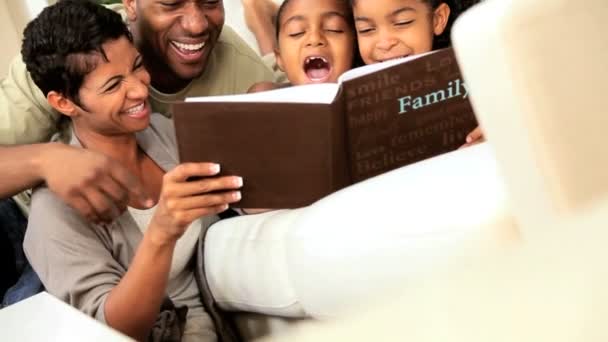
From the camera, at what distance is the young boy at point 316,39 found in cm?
139

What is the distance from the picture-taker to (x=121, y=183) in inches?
47.6

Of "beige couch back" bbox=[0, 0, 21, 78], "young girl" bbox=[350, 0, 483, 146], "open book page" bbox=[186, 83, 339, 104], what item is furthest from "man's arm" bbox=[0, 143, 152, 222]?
"beige couch back" bbox=[0, 0, 21, 78]

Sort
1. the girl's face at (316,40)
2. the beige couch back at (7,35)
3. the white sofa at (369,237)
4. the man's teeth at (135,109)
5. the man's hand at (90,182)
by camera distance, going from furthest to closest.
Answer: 1. the beige couch back at (7,35)
2. the girl's face at (316,40)
3. the man's teeth at (135,109)
4. the man's hand at (90,182)
5. the white sofa at (369,237)

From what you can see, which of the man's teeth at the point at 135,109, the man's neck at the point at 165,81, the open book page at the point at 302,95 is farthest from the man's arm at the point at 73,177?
the man's neck at the point at 165,81

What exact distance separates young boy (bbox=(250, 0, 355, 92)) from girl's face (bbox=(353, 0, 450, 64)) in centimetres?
5

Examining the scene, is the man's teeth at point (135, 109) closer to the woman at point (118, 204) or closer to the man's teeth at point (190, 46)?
the woman at point (118, 204)

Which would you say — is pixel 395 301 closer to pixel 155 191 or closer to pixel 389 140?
pixel 389 140

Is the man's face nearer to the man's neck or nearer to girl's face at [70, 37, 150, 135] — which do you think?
the man's neck

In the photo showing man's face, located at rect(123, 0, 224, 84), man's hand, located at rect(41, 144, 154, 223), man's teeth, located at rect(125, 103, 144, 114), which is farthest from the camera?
man's face, located at rect(123, 0, 224, 84)

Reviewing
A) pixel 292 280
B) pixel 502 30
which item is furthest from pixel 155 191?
pixel 502 30

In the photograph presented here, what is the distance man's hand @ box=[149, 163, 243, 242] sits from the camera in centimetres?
97

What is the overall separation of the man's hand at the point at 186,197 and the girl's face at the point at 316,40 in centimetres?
47

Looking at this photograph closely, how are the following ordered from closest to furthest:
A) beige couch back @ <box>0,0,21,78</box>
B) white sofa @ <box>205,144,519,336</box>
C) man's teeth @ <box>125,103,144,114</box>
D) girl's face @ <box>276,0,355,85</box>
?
white sofa @ <box>205,144,519,336</box>
man's teeth @ <box>125,103,144,114</box>
girl's face @ <box>276,0,355,85</box>
beige couch back @ <box>0,0,21,78</box>

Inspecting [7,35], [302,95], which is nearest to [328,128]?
[302,95]
